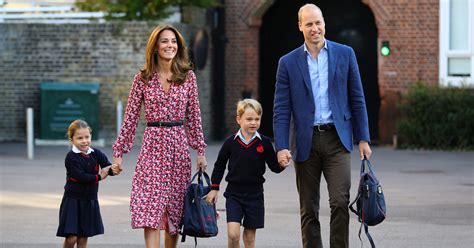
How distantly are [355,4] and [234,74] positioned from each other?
9.60ft

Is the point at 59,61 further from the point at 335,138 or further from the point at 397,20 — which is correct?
the point at 335,138

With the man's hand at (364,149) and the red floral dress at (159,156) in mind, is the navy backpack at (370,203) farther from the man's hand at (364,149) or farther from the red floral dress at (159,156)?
the red floral dress at (159,156)

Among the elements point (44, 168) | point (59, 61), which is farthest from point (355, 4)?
point (44, 168)

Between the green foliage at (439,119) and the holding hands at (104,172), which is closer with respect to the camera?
the holding hands at (104,172)

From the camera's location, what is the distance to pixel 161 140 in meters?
8.30

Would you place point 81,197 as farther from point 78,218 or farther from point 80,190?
point 78,218

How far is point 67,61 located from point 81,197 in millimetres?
14960

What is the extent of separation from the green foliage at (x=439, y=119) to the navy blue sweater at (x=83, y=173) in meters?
14.0

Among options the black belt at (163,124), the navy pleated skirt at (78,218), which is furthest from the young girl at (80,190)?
the black belt at (163,124)

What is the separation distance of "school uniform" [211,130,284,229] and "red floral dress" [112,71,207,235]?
8.9 inches

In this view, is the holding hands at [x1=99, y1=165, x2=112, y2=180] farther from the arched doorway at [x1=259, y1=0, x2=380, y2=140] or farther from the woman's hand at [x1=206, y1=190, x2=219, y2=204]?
the arched doorway at [x1=259, y1=0, x2=380, y2=140]

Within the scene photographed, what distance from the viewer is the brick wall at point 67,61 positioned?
910 inches

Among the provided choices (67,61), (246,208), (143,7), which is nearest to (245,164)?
(246,208)

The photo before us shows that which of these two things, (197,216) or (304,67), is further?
(304,67)
